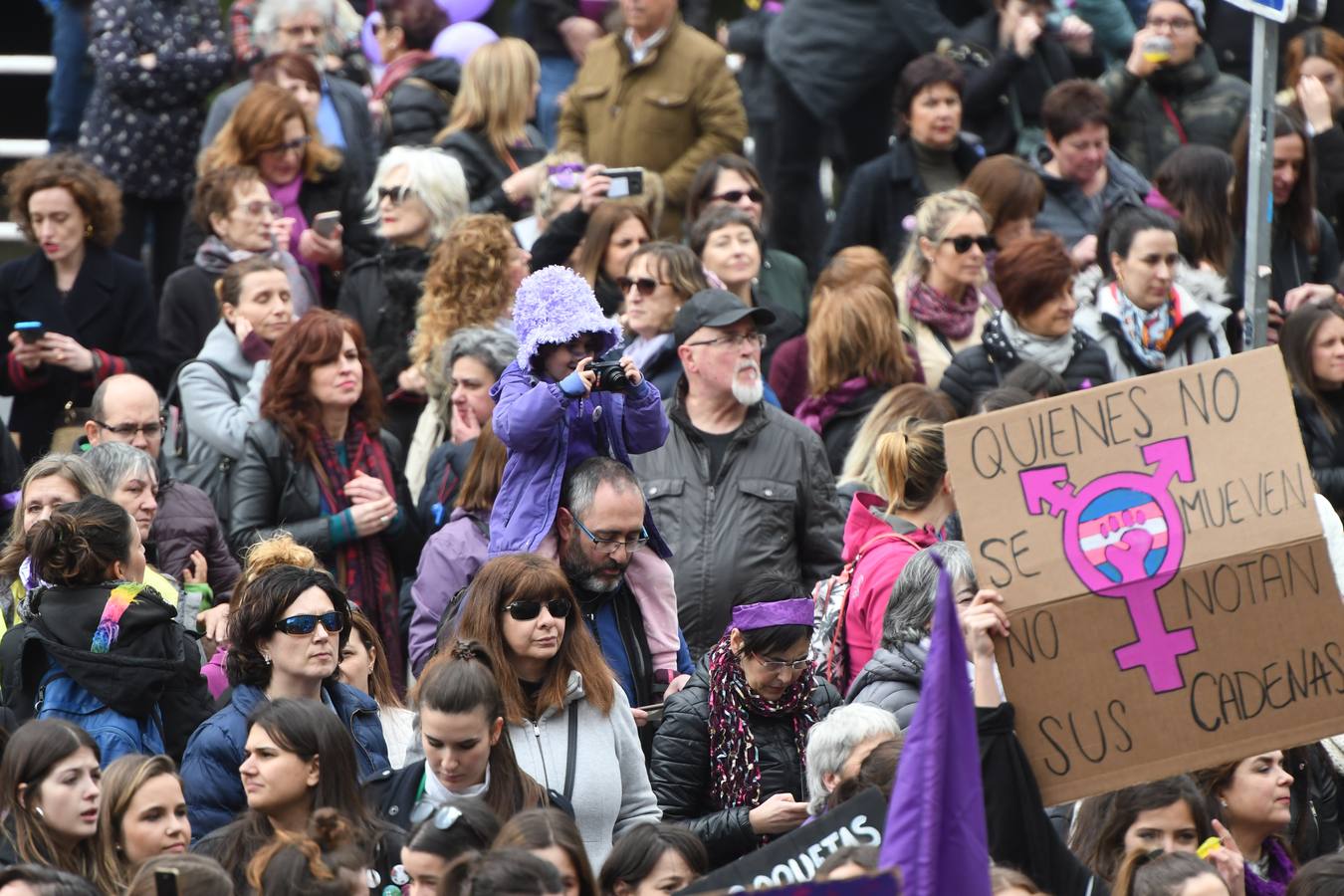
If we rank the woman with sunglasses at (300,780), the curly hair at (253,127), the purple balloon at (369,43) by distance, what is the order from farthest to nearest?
the purple balloon at (369,43) < the curly hair at (253,127) < the woman with sunglasses at (300,780)

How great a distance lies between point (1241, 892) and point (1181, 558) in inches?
37.5

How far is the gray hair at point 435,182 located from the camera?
993cm

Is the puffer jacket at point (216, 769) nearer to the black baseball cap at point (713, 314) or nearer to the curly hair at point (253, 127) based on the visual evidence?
the black baseball cap at point (713, 314)

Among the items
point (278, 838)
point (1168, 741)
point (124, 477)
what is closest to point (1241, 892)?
point (1168, 741)

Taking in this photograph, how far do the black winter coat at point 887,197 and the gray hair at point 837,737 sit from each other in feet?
16.6

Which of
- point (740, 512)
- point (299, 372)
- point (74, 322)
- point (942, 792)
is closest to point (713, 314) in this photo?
point (740, 512)

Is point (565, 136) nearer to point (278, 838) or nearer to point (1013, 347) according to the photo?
point (1013, 347)

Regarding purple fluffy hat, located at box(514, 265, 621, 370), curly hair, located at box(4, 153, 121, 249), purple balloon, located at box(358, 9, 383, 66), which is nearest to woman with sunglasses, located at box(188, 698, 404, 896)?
purple fluffy hat, located at box(514, 265, 621, 370)

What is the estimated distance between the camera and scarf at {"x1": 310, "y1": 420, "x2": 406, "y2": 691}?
27.3 ft

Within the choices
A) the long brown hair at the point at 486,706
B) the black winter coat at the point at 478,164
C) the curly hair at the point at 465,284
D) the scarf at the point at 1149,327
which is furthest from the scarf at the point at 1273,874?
the black winter coat at the point at 478,164

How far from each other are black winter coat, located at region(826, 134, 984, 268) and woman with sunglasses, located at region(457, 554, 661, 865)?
4887 mm

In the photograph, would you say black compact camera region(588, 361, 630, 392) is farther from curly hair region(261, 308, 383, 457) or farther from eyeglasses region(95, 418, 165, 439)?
eyeglasses region(95, 418, 165, 439)

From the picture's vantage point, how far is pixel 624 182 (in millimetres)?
9984

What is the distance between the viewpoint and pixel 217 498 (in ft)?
28.0
